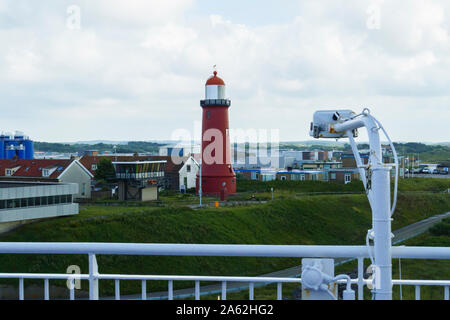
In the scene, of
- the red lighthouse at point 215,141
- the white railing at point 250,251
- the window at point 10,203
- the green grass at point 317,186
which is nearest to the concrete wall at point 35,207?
the window at point 10,203

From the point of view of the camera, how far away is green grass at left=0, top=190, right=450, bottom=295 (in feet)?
64.0

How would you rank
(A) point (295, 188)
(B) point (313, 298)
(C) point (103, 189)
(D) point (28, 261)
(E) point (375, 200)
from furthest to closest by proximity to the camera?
(A) point (295, 188) → (C) point (103, 189) → (D) point (28, 261) → (B) point (313, 298) → (E) point (375, 200)

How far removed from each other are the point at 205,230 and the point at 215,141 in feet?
33.1

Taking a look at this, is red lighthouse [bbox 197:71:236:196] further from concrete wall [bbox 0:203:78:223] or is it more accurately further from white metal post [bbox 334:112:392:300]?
white metal post [bbox 334:112:392:300]

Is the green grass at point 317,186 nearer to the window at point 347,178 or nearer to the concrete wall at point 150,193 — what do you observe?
the window at point 347,178

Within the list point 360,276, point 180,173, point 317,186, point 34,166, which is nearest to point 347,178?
point 317,186

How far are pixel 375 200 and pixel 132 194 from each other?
31.0m

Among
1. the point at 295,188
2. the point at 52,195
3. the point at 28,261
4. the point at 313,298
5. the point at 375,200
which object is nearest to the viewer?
the point at 375,200

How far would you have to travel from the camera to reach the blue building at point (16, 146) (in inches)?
2114

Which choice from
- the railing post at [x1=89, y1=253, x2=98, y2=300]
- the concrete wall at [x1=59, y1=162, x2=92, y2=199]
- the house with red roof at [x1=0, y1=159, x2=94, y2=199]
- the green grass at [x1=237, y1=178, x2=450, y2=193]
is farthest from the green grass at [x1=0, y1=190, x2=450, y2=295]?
the railing post at [x1=89, y1=253, x2=98, y2=300]

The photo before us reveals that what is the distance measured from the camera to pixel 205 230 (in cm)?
2572
